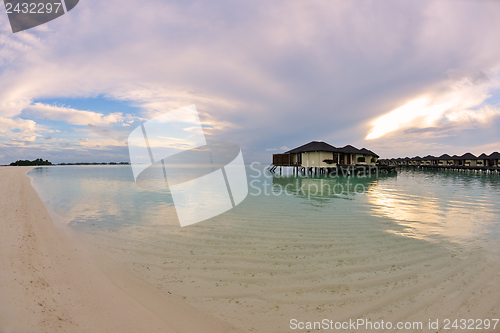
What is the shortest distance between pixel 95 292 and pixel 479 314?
561 centimetres

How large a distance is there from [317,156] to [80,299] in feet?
113

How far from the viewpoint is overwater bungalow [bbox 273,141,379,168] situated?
3369 cm

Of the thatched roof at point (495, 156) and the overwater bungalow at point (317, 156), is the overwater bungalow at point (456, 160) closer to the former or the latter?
the thatched roof at point (495, 156)

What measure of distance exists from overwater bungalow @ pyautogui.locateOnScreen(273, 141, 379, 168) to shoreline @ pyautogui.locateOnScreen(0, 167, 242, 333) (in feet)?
105

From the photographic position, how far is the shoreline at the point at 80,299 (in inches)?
95.9

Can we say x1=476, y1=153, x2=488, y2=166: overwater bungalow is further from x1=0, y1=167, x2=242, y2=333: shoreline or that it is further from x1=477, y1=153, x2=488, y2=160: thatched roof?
x1=0, y1=167, x2=242, y2=333: shoreline

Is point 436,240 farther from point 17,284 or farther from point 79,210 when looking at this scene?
point 79,210

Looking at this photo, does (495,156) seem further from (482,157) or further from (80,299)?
(80,299)

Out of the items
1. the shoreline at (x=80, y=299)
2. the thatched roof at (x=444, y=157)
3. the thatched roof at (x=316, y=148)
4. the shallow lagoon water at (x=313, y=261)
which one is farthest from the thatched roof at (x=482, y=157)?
the shoreline at (x=80, y=299)

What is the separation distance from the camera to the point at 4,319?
2.24 m

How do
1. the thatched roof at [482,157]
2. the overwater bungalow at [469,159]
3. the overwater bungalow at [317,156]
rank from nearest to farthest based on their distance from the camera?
the overwater bungalow at [317,156]
the thatched roof at [482,157]
the overwater bungalow at [469,159]

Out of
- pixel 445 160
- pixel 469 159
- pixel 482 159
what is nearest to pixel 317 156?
pixel 482 159

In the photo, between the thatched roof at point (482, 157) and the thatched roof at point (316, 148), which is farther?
the thatched roof at point (482, 157)

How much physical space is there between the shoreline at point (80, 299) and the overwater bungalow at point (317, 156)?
32104 millimetres
